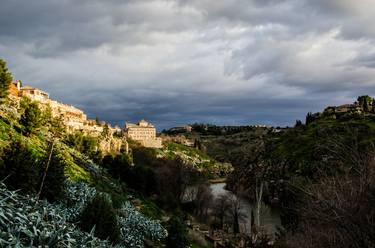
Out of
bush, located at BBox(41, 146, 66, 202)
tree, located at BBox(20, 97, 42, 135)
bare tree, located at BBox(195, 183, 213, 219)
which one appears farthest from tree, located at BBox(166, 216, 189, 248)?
bare tree, located at BBox(195, 183, 213, 219)

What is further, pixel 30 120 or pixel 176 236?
pixel 30 120

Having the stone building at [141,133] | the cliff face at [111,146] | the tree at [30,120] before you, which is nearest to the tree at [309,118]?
the stone building at [141,133]

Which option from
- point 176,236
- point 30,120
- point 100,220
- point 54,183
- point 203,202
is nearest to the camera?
point 100,220

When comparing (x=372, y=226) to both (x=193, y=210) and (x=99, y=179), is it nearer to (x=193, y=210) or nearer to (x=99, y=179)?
(x=99, y=179)

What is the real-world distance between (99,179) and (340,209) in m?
41.3

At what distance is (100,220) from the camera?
19594 millimetres

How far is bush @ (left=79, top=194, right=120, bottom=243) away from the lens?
19625 mm

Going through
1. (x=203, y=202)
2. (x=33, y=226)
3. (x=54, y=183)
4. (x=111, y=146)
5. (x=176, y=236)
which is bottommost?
(x=203, y=202)

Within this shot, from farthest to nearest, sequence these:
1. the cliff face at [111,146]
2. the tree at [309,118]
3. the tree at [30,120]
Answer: the tree at [309,118] < the cliff face at [111,146] < the tree at [30,120]

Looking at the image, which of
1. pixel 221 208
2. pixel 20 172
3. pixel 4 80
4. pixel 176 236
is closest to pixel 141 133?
pixel 221 208

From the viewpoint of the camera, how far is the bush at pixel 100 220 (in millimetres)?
19625

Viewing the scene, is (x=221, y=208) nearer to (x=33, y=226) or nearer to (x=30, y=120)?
(x=30, y=120)

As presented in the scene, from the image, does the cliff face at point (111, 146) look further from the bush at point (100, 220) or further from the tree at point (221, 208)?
the bush at point (100, 220)

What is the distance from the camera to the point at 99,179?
48.7 metres
